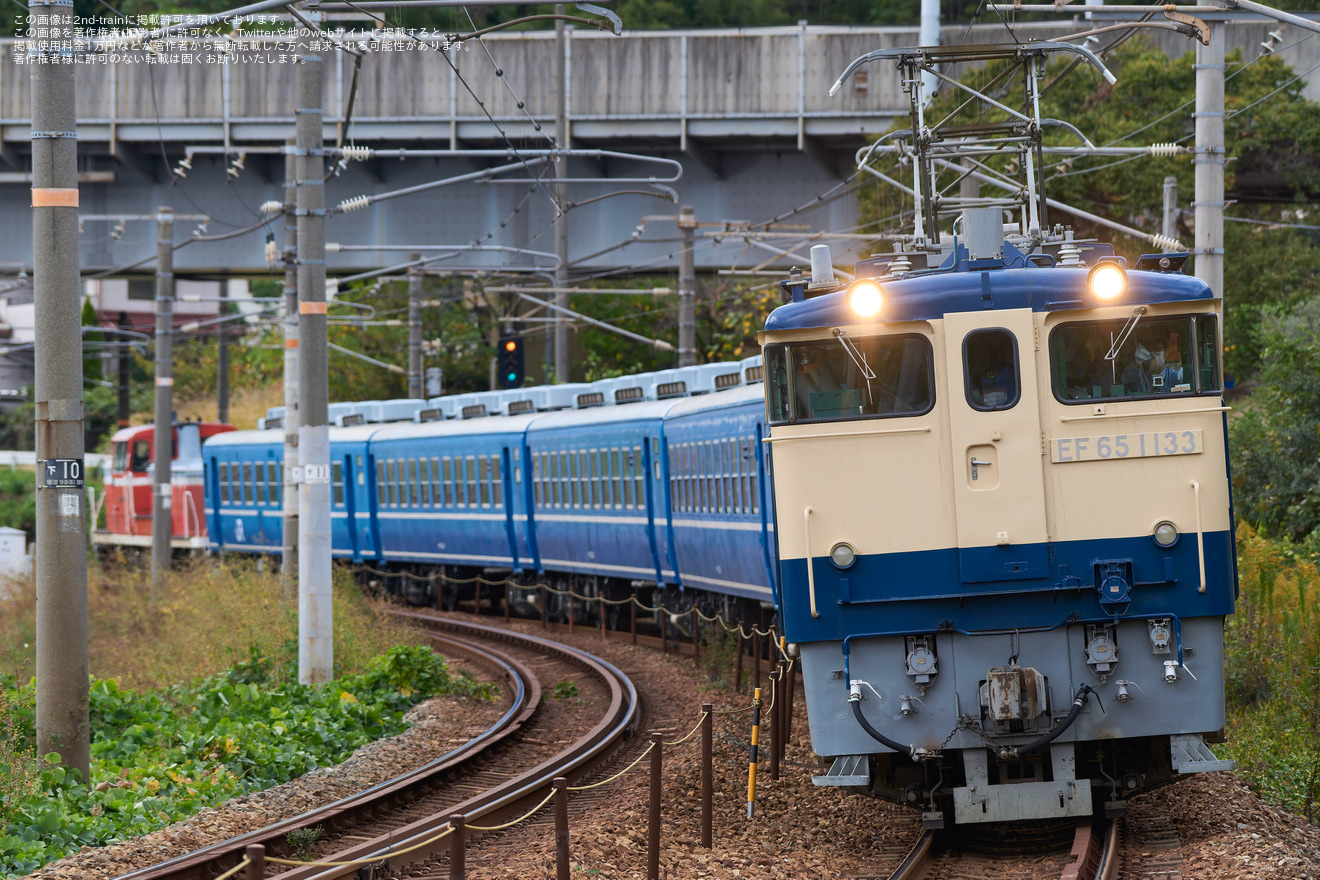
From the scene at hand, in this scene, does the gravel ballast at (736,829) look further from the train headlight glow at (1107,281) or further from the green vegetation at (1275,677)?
the train headlight glow at (1107,281)

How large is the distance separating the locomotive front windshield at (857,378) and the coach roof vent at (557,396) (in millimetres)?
16803

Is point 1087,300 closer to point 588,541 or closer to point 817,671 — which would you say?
point 817,671

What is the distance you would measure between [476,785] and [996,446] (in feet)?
19.4

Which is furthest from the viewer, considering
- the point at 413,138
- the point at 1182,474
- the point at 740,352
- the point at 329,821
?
the point at 740,352

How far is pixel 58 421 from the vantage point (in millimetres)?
11148

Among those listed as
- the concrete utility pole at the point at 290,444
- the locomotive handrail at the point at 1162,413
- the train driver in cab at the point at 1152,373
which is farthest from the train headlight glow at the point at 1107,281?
the concrete utility pole at the point at 290,444

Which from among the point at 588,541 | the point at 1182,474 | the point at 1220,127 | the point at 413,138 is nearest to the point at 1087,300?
the point at 1182,474

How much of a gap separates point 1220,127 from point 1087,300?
19.6 feet

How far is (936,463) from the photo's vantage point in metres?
9.48

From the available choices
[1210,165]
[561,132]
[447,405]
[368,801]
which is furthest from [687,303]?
[368,801]

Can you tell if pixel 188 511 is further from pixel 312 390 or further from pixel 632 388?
pixel 312 390

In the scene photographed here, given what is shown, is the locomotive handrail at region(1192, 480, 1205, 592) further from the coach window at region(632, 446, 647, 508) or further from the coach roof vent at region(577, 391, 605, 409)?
the coach roof vent at region(577, 391, 605, 409)

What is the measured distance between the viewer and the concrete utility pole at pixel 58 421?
437 inches

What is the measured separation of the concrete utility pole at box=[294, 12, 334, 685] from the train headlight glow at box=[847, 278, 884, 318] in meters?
8.53
